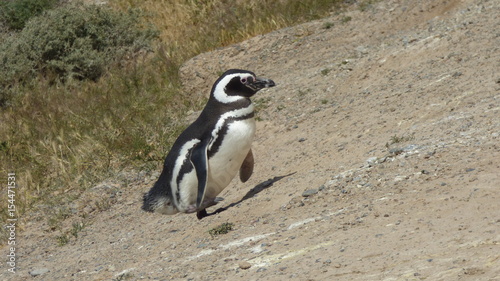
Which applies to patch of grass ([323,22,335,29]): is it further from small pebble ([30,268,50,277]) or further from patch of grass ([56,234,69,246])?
small pebble ([30,268,50,277])

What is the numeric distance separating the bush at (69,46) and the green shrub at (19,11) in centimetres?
203

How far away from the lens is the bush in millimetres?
12117

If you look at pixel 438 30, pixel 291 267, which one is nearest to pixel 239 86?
pixel 291 267

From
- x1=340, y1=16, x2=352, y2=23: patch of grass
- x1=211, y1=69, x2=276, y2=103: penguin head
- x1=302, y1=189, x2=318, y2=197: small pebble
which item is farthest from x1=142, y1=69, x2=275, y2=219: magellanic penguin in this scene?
x1=340, y1=16, x2=352, y2=23: patch of grass

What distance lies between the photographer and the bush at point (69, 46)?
12.1 meters

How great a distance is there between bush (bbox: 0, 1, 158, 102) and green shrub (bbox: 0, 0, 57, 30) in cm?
203

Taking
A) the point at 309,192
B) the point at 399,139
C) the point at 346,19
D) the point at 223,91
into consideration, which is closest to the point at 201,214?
the point at 223,91

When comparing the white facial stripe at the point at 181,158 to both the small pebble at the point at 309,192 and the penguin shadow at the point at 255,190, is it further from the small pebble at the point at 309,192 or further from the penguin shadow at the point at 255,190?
the small pebble at the point at 309,192

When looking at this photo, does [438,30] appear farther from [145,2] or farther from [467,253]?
[145,2]

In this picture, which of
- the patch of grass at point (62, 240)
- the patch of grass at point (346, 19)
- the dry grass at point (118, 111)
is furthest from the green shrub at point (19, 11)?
the patch of grass at point (62, 240)

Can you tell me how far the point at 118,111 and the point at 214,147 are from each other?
397 centimetres

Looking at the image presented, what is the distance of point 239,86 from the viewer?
20.8 feet

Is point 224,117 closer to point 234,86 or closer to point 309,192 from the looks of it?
point 234,86

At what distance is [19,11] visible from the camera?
15180 mm
